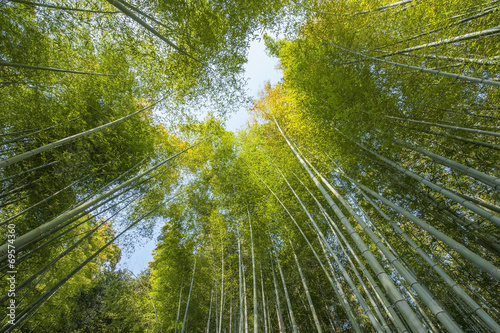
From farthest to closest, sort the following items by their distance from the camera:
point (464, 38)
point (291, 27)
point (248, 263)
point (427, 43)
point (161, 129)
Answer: point (248, 263) → point (161, 129) → point (291, 27) → point (427, 43) → point (464, 38)

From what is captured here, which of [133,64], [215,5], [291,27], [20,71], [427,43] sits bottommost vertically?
[427,43]

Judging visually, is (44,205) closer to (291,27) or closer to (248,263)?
(248,263)

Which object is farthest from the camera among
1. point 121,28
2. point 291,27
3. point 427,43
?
point 291,27

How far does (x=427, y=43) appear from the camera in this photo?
236cm

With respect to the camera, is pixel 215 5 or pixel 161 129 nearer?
pixel 215 5

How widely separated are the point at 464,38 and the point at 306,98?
185cm

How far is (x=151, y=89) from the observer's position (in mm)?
3459

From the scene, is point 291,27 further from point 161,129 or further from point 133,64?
point 161,129

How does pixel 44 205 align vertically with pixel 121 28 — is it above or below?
below

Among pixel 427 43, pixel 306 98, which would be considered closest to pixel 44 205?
pixel 306 98

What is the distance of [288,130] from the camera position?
4.45 meters

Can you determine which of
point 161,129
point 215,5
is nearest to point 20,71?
point 161,129

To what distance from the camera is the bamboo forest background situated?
221 centimetres

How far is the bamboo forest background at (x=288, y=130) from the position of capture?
7.25ft
